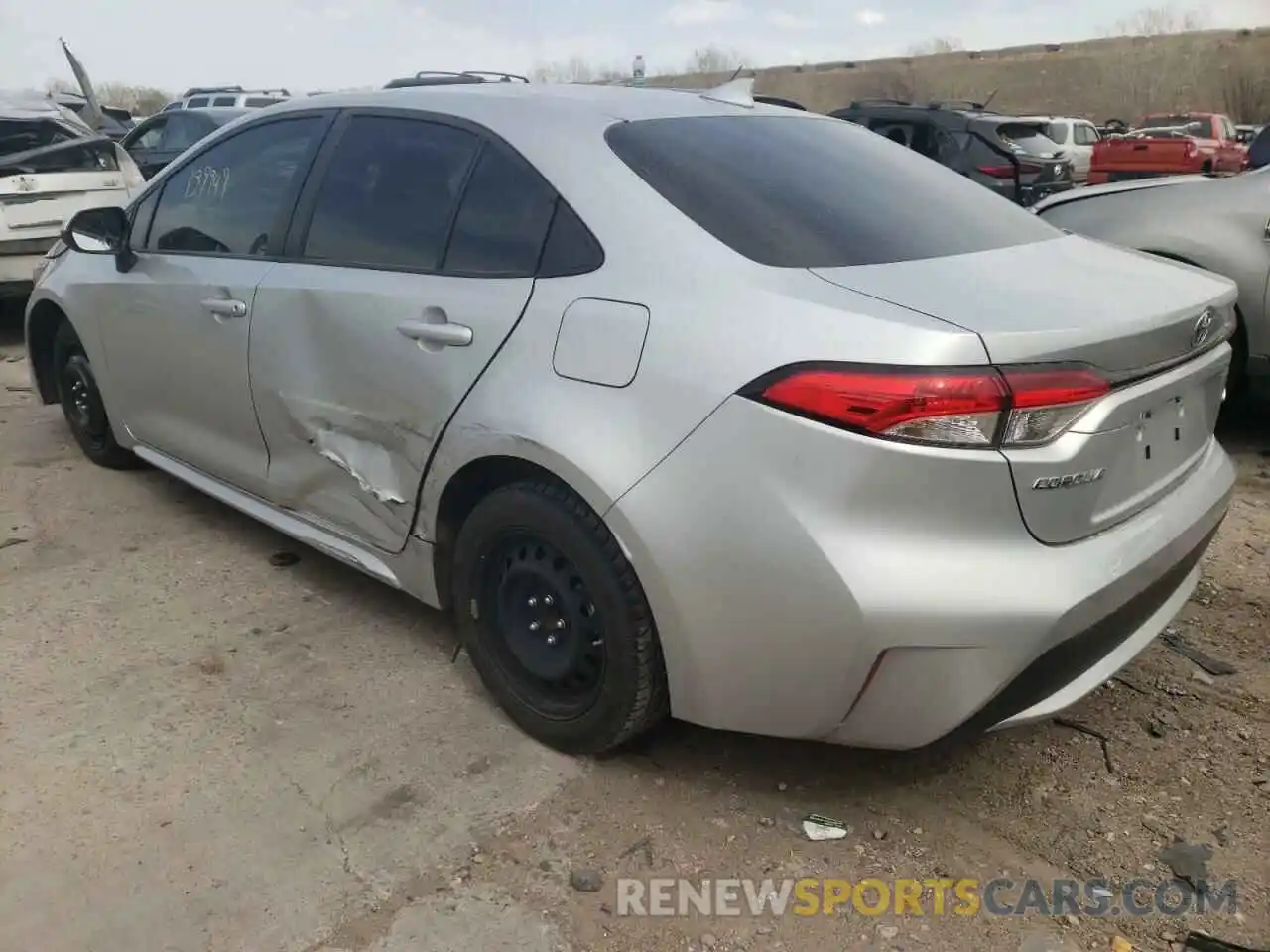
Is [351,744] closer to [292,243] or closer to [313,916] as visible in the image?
[313,916]

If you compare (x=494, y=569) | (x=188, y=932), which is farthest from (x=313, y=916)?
(x=494, y=569)

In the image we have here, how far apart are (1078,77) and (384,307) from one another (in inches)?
2774

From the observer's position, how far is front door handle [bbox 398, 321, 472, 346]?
2.55m

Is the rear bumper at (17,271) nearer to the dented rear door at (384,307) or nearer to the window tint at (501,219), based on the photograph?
the dented rear door at (384,307)

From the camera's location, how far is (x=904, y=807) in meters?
2.43

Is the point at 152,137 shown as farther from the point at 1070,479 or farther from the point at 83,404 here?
the point at 1070,479

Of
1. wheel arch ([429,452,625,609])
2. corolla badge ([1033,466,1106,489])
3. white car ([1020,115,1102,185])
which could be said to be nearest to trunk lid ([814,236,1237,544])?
corolla badge ([1033,466,1106,489])

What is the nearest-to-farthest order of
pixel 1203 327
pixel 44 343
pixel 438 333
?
pixel 1203 327 → pixel 438 333 → pixel 44 343

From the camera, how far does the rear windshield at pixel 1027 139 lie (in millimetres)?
13430

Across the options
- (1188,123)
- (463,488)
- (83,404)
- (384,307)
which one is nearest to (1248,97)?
(1188,123)

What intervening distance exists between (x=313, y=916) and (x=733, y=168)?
74.1 inches

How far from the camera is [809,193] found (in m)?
2.50

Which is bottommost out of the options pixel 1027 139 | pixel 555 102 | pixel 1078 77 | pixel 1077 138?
pixel 1078 77

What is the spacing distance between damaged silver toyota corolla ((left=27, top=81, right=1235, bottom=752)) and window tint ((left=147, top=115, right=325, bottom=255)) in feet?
0.10
